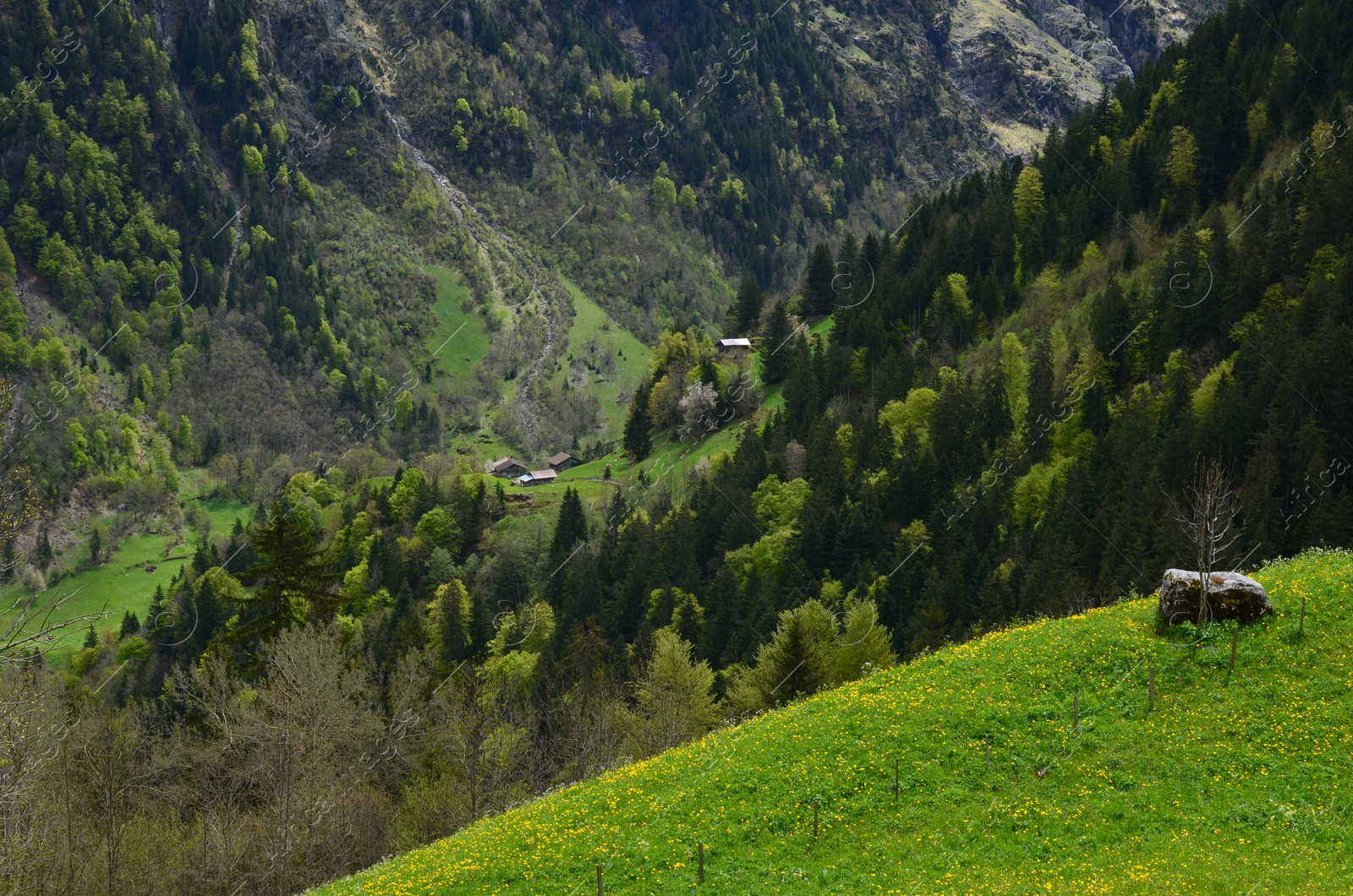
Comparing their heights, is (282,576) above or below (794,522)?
above

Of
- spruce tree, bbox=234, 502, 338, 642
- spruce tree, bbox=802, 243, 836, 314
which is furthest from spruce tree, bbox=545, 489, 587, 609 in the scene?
spruce tree, bbox=234, 502, 338, 642

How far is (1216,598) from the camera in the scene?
127 feet

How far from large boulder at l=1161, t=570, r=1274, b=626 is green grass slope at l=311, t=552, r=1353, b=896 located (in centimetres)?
72

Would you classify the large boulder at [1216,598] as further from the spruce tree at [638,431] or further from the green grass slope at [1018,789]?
the spruce tree at [638,431]

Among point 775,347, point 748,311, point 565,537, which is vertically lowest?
point 565,537

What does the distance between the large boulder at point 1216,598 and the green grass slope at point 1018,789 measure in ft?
2.36

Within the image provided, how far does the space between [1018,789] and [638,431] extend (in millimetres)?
145565

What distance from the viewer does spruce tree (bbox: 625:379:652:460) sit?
176375mm

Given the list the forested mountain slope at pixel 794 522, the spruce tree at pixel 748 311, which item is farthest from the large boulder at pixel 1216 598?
the spruce tree at pixel 748 311

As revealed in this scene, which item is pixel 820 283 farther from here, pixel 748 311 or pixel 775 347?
pixel 748 311

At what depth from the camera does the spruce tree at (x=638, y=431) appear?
176m

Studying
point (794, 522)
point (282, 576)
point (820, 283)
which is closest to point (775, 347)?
point (820, 283)

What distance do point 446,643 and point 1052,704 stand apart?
91.4 m

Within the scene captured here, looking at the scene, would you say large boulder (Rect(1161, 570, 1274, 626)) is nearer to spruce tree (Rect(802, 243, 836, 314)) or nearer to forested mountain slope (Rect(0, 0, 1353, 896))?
forested mountain slope (Rect(0, 0, 1353, 896))
